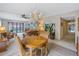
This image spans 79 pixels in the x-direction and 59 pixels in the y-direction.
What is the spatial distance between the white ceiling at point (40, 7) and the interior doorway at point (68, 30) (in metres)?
0.19

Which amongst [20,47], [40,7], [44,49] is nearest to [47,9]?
[40,7]

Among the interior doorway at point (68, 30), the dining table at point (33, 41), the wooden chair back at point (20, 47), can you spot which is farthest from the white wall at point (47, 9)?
the wooden chair back at point (20, 47)

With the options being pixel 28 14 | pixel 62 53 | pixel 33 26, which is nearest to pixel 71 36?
pixel 62 53

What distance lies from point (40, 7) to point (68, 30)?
0.68 meters

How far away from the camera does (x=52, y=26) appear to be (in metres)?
2.05

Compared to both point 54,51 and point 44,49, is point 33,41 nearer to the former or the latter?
point 44,49

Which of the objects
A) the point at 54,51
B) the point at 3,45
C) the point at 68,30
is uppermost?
the point at 68,30

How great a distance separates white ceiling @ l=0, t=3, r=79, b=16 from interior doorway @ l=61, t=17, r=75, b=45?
7.5 inches

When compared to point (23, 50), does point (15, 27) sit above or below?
above

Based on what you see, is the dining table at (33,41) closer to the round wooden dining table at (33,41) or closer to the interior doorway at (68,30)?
the round wooden dining table at (33,41)

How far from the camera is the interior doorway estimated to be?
1979 millimetres

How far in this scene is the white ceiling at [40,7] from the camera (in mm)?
1981

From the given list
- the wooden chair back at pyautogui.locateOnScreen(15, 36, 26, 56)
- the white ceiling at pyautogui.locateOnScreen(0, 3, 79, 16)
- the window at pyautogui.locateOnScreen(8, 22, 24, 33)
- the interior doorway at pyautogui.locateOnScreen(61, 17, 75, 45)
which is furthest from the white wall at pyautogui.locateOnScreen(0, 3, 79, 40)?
the wooden chair back at pyautogui.locateOnScreen(15, 36, 26, 56)

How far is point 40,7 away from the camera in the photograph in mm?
2018
